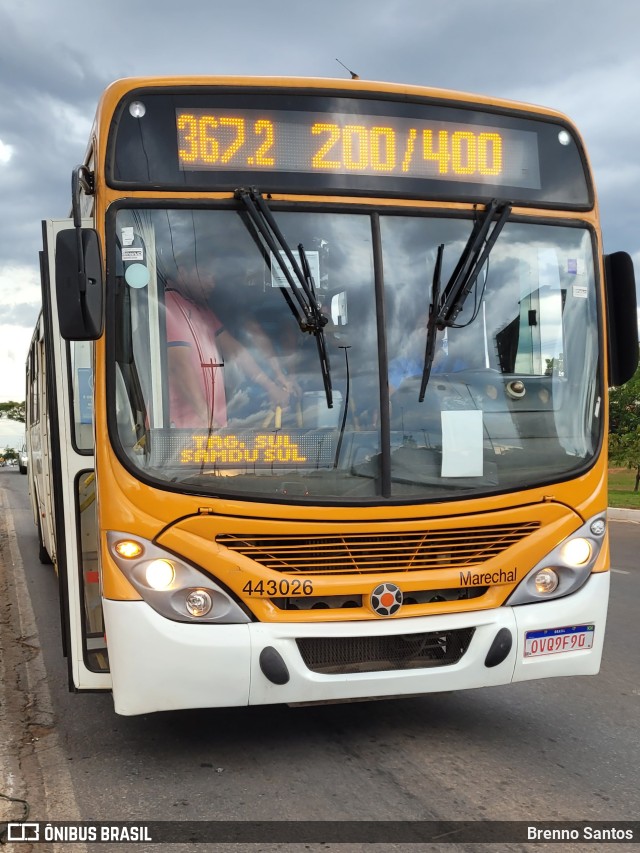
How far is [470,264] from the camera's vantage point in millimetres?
4719

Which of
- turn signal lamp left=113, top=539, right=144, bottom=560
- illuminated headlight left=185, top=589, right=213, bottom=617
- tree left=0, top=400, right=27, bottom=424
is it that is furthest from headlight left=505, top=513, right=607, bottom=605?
tree left=0, top=400, right=27, bottom=424

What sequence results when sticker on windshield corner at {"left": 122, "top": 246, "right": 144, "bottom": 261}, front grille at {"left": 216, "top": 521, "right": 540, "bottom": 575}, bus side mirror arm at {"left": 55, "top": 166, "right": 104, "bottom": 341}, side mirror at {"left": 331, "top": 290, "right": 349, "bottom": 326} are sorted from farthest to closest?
side mirror at {"left": 331, "top": 290, "right": 349, "bottom": 326}
sticker on windshield corner at {"left": 122, "top": 246, "right": 144, "bottom": 261}
front grille at {"left": 216, "top": 521, "right": 540, "bottom": 575}
bus side mirror arm at {"left": 55, "top": 166, "right": 104, "bottom": 341}

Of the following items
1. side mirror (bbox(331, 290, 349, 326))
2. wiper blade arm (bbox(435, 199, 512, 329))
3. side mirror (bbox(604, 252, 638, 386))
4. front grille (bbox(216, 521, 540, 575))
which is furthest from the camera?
side mirror (bbox(604, 252, 638, 386))

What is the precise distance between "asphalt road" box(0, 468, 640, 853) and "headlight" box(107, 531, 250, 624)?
0.80 metres

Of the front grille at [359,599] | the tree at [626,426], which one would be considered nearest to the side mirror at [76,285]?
the front grille at [359,599]

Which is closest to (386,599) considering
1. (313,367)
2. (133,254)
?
(313,367)

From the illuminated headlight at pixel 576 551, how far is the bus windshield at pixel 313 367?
0.34 meters

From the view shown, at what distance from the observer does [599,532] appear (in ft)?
15.9

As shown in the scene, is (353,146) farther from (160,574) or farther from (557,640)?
(557,640)

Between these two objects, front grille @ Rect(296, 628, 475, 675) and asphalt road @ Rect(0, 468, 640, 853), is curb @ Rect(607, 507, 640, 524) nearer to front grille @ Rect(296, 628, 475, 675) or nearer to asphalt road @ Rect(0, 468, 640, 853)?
asphalt road @ Rect(0, 468, 640, 853)

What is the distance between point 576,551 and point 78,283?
270cm

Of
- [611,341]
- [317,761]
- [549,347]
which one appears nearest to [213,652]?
[317,761]

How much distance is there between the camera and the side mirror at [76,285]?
4184 mm

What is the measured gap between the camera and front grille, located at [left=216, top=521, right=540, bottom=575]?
4.31m
